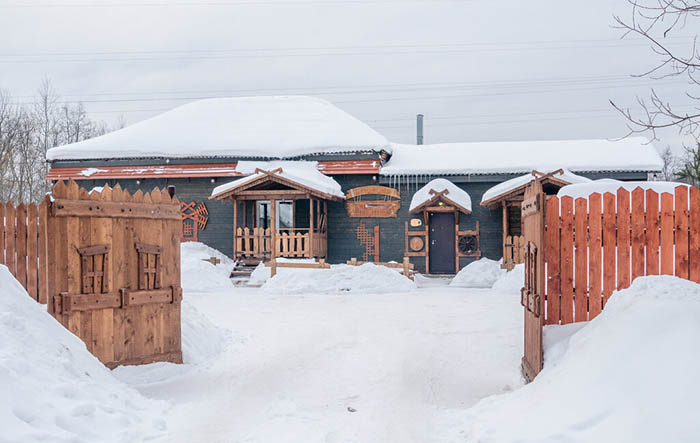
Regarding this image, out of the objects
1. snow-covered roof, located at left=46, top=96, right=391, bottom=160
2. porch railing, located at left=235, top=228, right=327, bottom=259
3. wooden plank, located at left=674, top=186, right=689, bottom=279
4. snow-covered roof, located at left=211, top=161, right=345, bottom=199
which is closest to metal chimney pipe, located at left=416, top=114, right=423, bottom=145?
snow-covered roof, located at left=46, top=96, right=391, bottom=160

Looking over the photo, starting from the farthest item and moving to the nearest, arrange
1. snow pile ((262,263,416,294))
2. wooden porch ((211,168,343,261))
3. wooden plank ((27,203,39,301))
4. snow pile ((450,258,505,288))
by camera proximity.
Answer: wooden porch ((211,168,343,261)) → snow pile ((450,258,505,288)) → snow pile ((262,263,416,294)) → wooden plank ((27,203,39,301))

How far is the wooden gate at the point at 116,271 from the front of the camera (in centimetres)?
631

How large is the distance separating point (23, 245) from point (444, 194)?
1629 cm

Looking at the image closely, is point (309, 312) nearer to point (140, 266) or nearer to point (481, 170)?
point (140, 266)

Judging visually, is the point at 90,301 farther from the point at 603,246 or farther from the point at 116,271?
the point at 603,246

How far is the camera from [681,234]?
238 inches

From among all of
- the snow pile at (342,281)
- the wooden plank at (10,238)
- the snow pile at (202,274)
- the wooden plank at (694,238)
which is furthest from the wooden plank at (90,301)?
the snow pile at (202,274)

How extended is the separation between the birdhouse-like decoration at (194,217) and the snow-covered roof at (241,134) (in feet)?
6.61

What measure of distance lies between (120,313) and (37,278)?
3.66ft

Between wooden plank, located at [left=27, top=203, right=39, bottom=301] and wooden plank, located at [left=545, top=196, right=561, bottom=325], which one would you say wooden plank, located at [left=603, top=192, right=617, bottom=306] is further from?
wooden plank, located at [left=27, top=203, right=39, bottom=301]

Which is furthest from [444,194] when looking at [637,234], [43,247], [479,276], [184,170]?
[43,247]

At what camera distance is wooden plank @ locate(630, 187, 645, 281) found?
607 cm

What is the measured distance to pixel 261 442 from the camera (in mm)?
4719

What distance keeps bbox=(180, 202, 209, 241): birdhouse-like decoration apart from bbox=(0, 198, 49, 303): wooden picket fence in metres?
16.8
